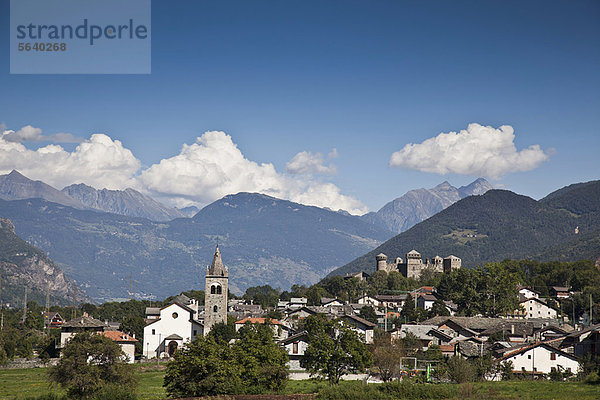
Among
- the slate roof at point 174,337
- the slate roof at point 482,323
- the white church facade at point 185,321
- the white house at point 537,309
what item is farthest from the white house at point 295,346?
the white house at point 537,309

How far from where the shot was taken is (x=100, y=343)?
51531 mm

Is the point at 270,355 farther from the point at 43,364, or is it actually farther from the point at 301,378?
the point at 43,364

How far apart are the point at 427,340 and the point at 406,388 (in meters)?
45.4

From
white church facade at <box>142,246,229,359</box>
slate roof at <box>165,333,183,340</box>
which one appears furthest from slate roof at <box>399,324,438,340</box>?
slate roof at <box>165,333,183,340</box>

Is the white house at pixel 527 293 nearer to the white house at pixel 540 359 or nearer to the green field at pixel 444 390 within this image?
the white house at pixel 540 359

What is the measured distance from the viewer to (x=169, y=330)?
12069 cm

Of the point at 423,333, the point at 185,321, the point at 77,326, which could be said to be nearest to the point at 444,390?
the point at 423,333

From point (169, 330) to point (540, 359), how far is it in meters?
64.1

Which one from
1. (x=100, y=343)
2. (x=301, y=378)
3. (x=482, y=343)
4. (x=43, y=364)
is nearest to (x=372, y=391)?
(x=100, y=343)

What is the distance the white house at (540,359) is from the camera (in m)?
75.8

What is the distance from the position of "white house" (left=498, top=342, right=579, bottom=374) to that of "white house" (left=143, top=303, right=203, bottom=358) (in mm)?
56553

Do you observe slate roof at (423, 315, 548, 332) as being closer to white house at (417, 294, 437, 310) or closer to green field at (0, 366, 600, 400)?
green field at (0, 366, 600, 400)

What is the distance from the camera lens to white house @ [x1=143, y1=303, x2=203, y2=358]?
11862 centimetres

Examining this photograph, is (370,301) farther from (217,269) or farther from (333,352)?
(333,352)
